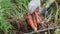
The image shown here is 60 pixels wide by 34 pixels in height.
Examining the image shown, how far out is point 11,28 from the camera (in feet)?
9.45

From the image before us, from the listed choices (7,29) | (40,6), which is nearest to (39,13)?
(40,6)

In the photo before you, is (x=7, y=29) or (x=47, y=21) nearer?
(x=7, y=29)

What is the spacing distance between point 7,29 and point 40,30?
17.4 inches

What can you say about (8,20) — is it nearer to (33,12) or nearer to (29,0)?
(33,12)

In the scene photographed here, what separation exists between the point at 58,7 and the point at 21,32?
788 millimetres

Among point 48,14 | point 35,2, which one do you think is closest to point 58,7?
point 48,14

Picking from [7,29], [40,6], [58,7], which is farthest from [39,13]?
[7,29]

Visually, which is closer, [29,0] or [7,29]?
[7,29]

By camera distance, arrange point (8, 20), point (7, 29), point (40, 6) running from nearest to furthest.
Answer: point (7, 29) → point (8, 20) → point (40, 6)

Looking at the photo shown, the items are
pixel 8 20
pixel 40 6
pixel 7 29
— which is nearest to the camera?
pixel 7 29

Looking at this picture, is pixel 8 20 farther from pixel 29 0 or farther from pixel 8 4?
pixel 29 0

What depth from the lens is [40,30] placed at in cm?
289

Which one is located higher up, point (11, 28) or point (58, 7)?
point (58, 7)

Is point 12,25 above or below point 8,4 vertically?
below
